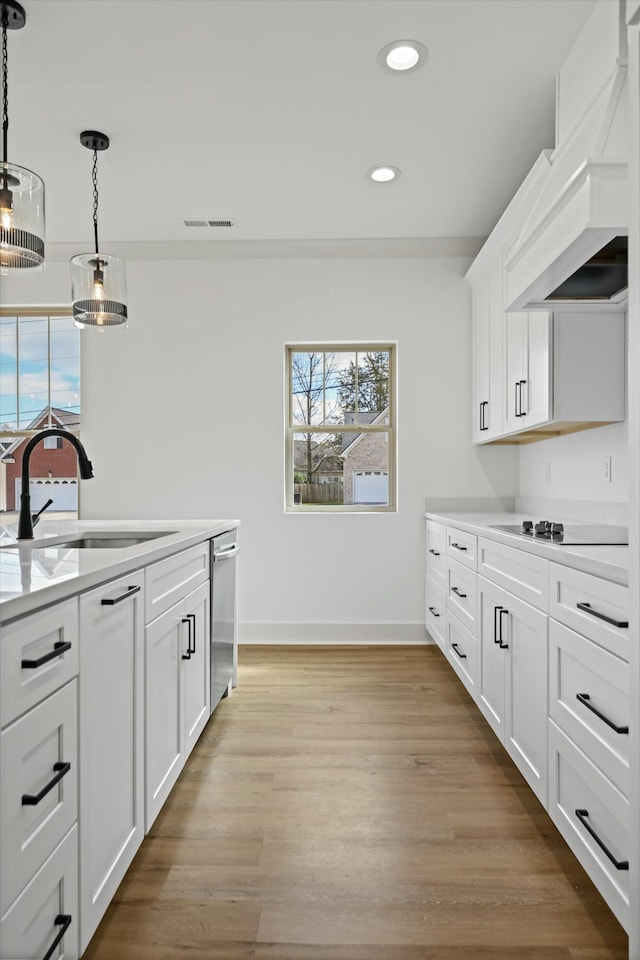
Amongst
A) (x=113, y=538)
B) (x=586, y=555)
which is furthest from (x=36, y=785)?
(x=113, y=538)

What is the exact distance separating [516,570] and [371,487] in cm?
222

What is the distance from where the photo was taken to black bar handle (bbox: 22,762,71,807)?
3.36ft

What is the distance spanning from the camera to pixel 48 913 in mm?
1117

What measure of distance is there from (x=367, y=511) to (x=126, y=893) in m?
2.92

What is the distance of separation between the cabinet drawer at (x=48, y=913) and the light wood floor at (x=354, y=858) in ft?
1.03

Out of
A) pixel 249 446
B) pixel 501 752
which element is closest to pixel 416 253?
pixel 249 446

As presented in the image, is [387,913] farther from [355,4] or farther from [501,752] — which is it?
[355,4]

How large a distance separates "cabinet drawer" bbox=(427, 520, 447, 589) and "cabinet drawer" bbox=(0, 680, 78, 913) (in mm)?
2595

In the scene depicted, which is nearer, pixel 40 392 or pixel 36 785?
pixel 36 785

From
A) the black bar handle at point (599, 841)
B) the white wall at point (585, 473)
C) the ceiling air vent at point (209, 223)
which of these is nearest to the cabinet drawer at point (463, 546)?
the white wall at point (585, 473)

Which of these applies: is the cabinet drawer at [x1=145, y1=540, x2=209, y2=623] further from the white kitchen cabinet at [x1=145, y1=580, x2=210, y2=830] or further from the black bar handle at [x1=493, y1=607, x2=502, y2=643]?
the black bar handle at [x1=493, y1=607, x2=502, y2=643]

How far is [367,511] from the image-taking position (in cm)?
426

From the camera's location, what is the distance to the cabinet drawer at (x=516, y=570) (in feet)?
6.21

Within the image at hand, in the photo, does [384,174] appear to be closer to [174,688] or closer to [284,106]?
[284,106]
